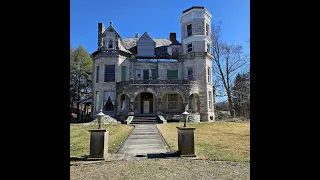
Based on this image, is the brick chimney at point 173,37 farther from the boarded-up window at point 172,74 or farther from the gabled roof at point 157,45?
the boarded-up window at point 172,74

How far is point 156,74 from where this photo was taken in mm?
27266

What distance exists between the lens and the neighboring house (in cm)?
2441

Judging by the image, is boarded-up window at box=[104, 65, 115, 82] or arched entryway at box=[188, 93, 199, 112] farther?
arched entryway at box=[188, 93, 199, 112]

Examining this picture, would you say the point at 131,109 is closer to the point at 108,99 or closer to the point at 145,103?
the point at 145,103

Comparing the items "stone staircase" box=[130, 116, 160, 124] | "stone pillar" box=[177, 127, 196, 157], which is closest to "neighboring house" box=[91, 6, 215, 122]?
"stone staircase" box=[130, 116, 160, 124]

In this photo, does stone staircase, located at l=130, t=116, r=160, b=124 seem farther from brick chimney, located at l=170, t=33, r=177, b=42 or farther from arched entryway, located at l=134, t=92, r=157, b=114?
brick chimney, located at l=170, t=33, r=177, b=42

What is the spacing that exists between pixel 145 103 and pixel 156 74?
398 cm

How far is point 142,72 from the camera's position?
89.1 feet

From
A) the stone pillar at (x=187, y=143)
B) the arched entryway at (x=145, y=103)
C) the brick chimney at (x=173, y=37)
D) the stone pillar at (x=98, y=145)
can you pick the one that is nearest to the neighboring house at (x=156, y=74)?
the arched entryway at (x=145, y=103)
